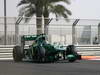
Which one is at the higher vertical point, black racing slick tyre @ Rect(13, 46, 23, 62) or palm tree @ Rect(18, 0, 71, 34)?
palm tree @ Rect(18, 0, 71, 34)

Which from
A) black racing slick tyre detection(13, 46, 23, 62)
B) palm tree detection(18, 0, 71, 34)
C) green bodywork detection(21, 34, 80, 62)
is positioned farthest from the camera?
palm tree detection(18, 0, 71, 34)

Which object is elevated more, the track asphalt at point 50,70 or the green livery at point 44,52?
the green livery at point 44,52

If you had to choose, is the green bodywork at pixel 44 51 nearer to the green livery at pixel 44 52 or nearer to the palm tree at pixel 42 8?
the green livery at pixel 44 52

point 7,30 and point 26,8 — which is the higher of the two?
point 26,8

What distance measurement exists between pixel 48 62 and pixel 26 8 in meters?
16.1

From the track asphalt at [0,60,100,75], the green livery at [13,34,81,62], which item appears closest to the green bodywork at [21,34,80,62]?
the green livery at [13,34,81,62]

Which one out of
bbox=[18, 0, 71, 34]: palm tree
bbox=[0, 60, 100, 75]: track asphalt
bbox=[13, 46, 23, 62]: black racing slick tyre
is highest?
bbox=[18, 0, 71, 34]: palm tree

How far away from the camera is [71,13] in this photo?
3594cm

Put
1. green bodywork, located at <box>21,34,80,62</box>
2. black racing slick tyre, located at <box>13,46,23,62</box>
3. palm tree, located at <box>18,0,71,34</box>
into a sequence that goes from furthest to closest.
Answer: palm tree, located at <box>18,0,71,34</box>
black racing slick tyre, located at <box>13,46,23,62</box>
green bodywork, located at <box>21,34,80,62</box>

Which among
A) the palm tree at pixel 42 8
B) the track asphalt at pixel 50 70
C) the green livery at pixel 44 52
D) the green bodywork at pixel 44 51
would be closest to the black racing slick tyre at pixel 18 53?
Answer: the green livery at pixel 44 52

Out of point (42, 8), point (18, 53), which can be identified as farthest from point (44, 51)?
point (42, 8)

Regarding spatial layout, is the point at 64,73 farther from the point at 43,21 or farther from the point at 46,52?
the point at 43,21

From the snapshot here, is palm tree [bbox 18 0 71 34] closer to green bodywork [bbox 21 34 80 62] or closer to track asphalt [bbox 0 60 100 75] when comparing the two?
green bodywork [bbox 21 34 80 62]

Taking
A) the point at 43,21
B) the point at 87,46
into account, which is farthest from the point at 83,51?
the point at 43,21
